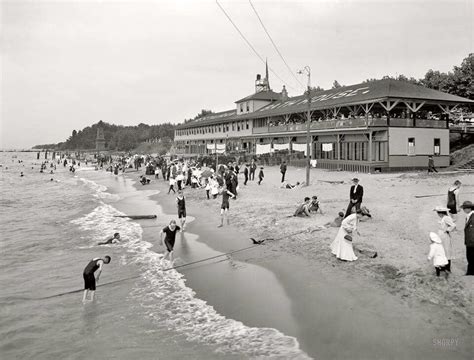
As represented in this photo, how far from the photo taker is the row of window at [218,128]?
55794 millimetres

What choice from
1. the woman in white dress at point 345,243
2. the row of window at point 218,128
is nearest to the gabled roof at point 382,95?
the row of window at point 218,128

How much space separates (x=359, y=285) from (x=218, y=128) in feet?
184

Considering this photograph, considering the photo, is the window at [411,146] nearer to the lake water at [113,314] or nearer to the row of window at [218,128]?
the lake water at [113,314]

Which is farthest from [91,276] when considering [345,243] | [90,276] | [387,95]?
[387,95]

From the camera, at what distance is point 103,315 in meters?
8.52

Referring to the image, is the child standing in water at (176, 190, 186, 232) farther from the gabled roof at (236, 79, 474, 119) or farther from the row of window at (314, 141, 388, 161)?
the row of window at (314, 141, 388, 161)

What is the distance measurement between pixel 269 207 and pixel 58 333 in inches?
480

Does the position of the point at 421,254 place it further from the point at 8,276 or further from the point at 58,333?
the point at 8,276

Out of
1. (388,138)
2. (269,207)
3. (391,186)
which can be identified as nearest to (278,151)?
(388,138)

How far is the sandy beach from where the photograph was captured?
22.5ft

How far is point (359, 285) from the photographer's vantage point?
9109 millimetres

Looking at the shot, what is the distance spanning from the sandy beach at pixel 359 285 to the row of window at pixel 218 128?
128 ft

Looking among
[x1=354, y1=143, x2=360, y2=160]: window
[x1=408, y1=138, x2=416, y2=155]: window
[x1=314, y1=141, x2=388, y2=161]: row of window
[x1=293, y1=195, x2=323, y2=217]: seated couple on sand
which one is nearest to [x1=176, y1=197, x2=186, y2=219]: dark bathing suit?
[x1=293, y1=195, x2=323, y2=217]: seated couple on sand

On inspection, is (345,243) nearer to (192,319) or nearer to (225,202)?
(192,319)
